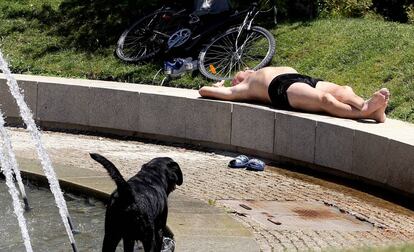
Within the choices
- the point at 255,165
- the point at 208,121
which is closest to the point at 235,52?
the point at 208,121

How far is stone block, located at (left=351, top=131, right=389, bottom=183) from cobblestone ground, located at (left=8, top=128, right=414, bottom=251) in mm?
238

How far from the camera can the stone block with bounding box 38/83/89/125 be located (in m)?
12.3

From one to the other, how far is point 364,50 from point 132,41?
3462mm

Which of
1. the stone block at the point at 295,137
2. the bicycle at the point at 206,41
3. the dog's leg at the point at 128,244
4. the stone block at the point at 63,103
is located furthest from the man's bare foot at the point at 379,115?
the dog's leg at the point at 128,244

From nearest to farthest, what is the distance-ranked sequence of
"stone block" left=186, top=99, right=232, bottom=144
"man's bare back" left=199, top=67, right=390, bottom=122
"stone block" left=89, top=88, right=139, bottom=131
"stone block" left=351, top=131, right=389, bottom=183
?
"stone block" left=351, top=131, right=389, bottom=183 → "man's bare back" left=199, top=67, right=390, bottom=122 → "stone block" left=186, top=99, right=232, bottom=144 → "stone block" left=89, top=88, right=139, bottom=131

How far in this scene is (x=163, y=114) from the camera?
38.6ft

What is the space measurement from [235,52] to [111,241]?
7407 mm

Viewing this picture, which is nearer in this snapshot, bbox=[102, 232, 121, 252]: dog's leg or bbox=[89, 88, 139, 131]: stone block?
bbox=[102, 232, 121, 252]: dog's leg

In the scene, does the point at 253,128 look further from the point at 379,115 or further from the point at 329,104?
the point at 379,115

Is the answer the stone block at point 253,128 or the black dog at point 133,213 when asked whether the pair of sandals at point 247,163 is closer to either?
the stone block at point 253,128

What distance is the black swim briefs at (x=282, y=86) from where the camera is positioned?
35.5 ft

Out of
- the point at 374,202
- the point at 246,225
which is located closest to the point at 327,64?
the point at 374,202

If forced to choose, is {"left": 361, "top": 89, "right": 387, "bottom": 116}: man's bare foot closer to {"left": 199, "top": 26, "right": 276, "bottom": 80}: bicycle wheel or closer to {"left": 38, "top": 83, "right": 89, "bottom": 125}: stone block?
{"left": 199, "top": 26, "right": 276, "bottom": 80}: bicycle wheel

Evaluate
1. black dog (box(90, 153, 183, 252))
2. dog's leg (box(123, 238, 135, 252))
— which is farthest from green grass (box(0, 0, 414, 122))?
dog's leg (box(123, 238, 135, 252))
